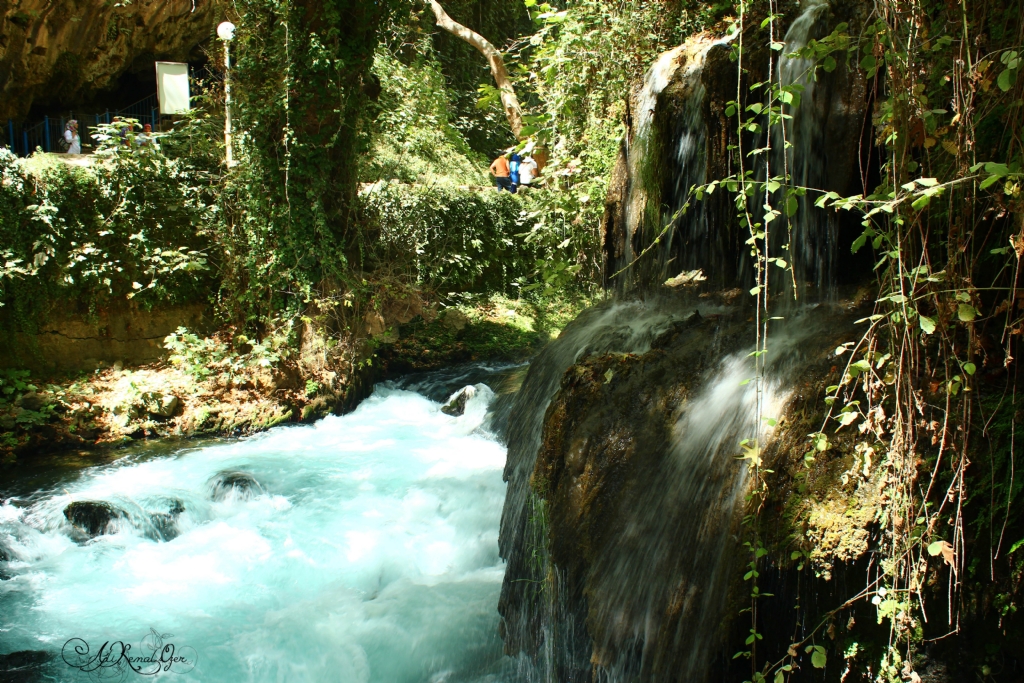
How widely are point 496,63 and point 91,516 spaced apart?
38.0ft

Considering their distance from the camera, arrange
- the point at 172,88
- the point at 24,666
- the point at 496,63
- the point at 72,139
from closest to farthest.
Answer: the point at 24,666 < the point at 172,88 < the point at 72,139 < the point at 496,63

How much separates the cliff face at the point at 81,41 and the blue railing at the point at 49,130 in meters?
0.50

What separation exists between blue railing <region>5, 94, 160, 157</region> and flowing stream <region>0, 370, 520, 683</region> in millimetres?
9443

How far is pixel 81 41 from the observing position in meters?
14.2

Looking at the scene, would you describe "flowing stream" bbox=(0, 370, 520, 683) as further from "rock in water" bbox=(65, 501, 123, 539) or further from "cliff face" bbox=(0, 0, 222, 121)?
"cliff face" bbox=(0, 0, 222, 121)

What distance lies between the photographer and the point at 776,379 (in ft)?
11.8

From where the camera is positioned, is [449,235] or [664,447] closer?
[664,447]

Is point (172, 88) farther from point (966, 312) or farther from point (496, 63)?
point (966, 312)

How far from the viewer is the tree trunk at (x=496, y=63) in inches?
544

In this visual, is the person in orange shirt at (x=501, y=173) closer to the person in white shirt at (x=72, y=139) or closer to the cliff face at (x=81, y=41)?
the cliff face at (x=81, y=41)

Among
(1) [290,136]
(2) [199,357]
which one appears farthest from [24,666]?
(1) [290,136]

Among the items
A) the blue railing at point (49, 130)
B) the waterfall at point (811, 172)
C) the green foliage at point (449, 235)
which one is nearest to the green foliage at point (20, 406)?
the green foliage at point (449, 235)

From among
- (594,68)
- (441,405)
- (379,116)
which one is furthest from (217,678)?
(379,116)

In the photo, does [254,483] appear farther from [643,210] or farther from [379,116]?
[379,116]
